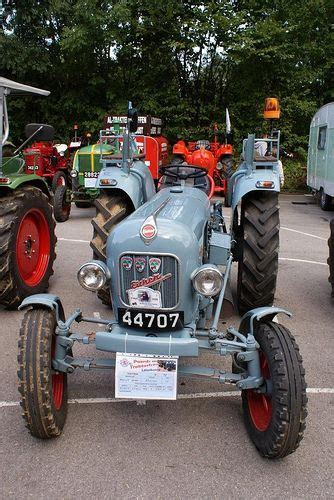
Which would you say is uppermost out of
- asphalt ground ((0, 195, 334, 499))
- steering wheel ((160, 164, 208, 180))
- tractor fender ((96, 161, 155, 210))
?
steering wheel ((160, 164, 208, 180))

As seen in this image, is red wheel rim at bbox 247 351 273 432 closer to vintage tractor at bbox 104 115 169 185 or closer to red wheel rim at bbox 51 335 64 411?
red wheel rim at bbox 51 335 64 411

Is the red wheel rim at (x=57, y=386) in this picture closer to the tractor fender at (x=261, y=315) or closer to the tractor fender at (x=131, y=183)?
the tractor fender at (x=261, y=315)

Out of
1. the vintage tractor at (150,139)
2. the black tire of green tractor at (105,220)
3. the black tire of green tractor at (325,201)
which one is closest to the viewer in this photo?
the black tire of green tractor at (105,220)

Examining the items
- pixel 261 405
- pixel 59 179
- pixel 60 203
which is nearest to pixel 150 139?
pixel 59 179

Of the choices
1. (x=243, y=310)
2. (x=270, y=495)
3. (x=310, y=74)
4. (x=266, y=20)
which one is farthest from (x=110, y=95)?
(x=270, y=495)

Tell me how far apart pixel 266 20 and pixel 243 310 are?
1234cm

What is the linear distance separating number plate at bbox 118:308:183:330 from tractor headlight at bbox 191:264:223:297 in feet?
0.61

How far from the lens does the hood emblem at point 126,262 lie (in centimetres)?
271

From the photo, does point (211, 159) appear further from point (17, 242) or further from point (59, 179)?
point (17, 242)

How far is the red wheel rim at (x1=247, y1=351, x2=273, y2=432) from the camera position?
268 cm

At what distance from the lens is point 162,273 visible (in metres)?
2.69

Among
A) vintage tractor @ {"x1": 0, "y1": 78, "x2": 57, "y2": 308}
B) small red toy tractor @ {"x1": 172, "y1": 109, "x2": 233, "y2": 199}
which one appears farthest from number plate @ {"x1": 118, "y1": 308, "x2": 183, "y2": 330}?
small red toy tractor @ {"x1": 172, "y1": 109, "x2": 233, "y2": 199}

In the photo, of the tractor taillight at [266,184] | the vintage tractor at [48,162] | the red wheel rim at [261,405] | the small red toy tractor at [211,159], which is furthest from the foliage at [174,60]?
the red wheel rim at [261,405]

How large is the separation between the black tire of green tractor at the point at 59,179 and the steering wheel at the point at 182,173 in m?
6.08
